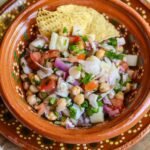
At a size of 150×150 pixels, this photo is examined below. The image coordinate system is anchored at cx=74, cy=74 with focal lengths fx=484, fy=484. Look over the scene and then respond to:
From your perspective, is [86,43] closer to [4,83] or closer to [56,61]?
[56,61]

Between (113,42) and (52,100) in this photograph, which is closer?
(52,100)

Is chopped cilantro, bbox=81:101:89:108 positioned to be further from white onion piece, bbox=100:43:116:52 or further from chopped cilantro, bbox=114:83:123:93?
white onion piece, bbox=100:43:116:52

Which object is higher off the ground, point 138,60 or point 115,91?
point 138,60

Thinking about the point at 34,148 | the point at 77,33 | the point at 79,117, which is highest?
the point at 77,33

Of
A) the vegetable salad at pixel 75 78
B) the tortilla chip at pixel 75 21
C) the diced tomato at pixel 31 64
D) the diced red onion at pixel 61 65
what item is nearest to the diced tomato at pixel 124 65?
the vegetable salad at pixel 75 78

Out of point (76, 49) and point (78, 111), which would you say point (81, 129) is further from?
point (76, 49)

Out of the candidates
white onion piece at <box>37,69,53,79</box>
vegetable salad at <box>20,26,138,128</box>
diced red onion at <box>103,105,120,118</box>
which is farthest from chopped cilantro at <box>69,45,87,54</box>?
diced red onion at <box>103,105,120,118</box>

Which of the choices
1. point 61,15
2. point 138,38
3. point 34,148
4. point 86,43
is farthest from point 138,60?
point 34,148

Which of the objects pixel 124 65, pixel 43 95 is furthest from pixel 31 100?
pixel 124 65
